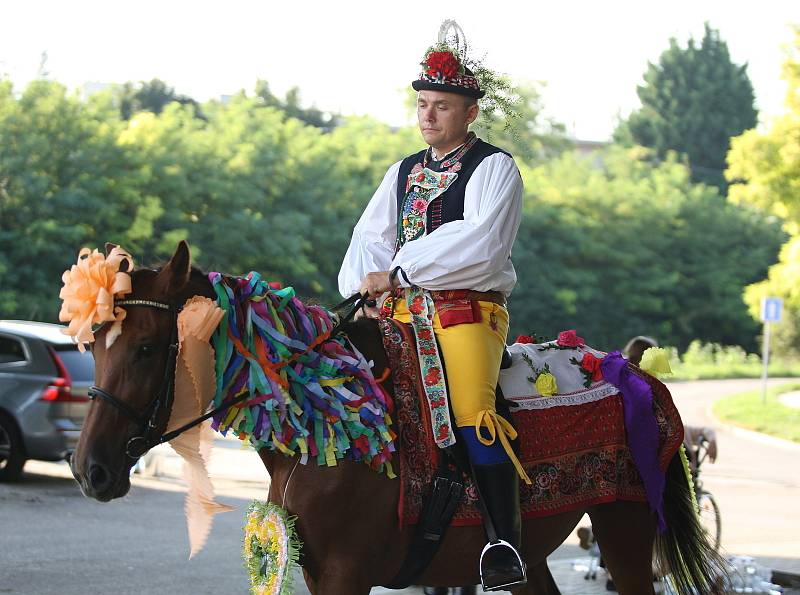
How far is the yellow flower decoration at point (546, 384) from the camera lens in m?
4.93

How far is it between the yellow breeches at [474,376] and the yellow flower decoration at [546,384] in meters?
0.45

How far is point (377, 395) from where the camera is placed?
425cm

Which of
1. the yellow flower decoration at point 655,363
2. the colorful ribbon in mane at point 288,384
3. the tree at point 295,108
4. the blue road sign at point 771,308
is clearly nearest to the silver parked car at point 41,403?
the yellow flower decoration at point 655,363

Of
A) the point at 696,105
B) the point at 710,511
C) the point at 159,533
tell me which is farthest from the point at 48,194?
the point at 696,105

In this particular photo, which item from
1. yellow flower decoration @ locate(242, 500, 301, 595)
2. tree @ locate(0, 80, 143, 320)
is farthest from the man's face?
tree @ locate(0, 80, 143, 320)

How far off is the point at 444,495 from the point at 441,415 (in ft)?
0.99

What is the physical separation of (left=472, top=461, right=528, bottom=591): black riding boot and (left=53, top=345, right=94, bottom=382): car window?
931cm

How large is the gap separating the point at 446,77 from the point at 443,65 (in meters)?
0.05

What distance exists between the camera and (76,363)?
13.2m

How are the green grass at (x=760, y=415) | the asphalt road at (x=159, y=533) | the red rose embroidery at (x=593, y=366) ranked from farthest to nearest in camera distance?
the green grass at (x=760, y=415), the asphalt road at (x=159, y=533), the red rose embroidery at (x=593, y=366)

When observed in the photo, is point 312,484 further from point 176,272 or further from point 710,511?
point 710,511

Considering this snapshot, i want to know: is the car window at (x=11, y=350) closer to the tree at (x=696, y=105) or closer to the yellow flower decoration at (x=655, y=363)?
the yellow flower decoration at (x=655, y=363)

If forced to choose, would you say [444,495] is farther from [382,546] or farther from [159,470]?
[159,470]

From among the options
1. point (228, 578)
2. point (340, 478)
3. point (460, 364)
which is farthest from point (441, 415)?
point (228, 578)
